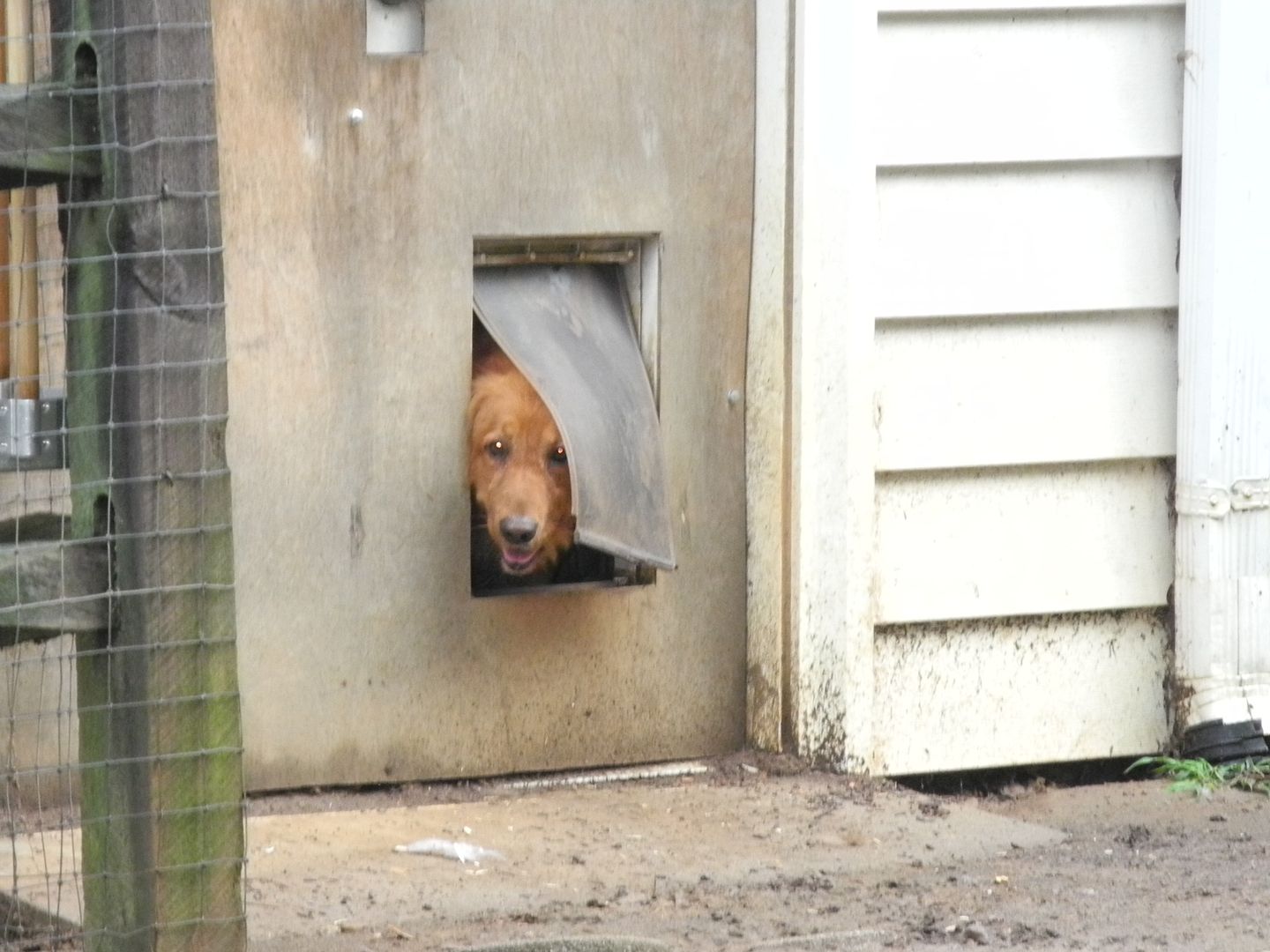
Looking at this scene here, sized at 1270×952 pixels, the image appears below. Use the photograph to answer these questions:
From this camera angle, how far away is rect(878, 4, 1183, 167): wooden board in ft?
17.9

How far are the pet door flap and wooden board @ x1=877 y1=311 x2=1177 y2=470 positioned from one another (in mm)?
637

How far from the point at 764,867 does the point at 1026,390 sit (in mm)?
1641

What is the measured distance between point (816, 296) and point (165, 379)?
2.49m

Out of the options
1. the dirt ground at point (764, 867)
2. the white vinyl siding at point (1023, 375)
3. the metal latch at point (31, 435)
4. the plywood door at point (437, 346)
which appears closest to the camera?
the metal latch at point (31, 435)

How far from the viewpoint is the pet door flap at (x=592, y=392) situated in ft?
17.4

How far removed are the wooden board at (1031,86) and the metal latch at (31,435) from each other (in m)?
2.36

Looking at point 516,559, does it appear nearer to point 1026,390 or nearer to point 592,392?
point 592,392

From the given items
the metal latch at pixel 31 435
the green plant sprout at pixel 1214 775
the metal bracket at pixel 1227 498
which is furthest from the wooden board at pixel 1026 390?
the metal latch at pixel 31 435

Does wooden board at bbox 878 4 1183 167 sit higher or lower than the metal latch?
higher

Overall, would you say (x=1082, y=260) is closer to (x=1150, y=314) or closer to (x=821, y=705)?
(x=1150, y=314)

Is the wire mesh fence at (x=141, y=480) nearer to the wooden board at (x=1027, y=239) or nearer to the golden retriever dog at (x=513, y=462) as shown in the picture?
the golden retriever dog at (x=513, y=462)

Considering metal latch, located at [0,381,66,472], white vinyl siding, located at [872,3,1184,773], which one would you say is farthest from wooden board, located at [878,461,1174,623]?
metal latch, located at [0,381,66,472]

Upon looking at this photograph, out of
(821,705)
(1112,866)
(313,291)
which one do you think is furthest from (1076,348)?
(313,291)

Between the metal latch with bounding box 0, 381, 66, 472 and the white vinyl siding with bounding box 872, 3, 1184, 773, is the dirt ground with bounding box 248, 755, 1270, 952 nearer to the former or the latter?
the white vinyl siding with bounding box 872, 3, 1184, 773
